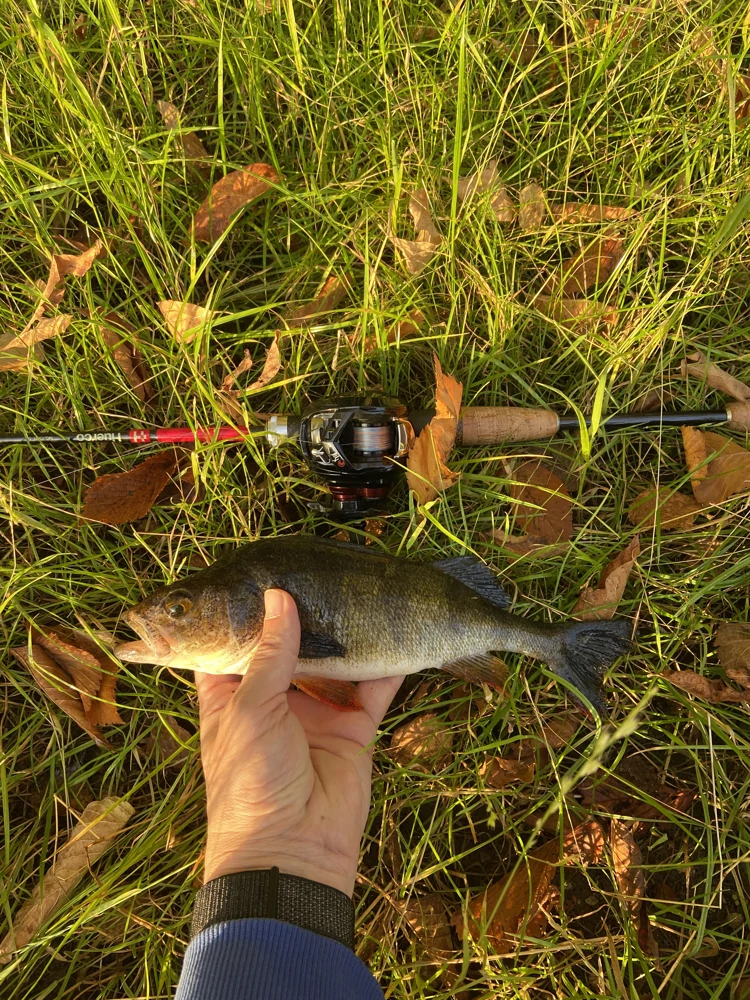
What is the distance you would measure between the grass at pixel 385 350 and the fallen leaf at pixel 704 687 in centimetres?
7

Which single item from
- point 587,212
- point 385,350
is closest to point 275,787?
point 385,350

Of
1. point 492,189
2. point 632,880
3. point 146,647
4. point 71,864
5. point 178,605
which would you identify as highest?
point 492,189

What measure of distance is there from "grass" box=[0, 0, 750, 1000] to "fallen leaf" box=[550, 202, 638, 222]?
81mm

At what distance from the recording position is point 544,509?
2.95m

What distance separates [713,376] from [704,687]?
1614mm

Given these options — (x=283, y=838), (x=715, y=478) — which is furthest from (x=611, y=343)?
(x=283, y=838)

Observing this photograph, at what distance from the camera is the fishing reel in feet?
8.50

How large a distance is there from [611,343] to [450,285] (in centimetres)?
89

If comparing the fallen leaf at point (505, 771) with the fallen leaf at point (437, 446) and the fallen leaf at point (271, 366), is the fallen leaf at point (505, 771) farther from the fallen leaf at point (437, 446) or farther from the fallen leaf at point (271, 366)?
the fallen leaf at point (271, 366)

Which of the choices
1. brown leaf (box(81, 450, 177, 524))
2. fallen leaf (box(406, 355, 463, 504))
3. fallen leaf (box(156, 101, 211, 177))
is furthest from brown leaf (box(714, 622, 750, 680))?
fallen leaf (box(156, 101, 211, 177))

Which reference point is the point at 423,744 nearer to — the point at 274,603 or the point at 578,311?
the point at 274,603

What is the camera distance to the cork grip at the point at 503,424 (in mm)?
2836

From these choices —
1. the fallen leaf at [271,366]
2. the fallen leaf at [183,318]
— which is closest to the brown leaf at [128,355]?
the fallen leaf at [183,318]

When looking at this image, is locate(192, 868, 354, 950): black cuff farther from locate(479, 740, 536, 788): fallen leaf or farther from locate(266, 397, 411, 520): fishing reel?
locate(266, 397, 411, 520): fishing reel
